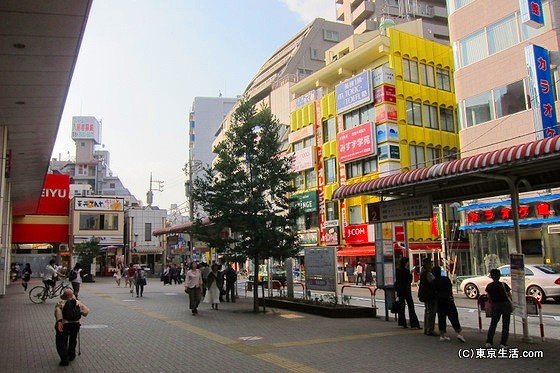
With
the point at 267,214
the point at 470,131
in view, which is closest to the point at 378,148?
the point at 470,131

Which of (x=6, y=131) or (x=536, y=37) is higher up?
(x=536, y=37)

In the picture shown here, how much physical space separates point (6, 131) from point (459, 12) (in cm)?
2464

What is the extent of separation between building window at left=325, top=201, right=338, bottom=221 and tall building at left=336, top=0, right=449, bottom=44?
26035 millimetres

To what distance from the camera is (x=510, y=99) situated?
25.8m

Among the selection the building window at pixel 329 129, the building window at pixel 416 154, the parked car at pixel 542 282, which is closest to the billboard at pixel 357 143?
the building window at pixel 329 129

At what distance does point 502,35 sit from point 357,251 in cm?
1997

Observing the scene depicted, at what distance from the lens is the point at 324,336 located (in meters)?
11.5

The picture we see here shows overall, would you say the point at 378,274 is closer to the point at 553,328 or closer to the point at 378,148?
the point at 553,328

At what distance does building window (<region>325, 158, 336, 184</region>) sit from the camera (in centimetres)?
4512

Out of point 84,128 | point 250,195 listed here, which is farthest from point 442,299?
A: point 84,128

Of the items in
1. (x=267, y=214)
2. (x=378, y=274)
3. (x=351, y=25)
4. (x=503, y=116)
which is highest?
(x=351, y=25)

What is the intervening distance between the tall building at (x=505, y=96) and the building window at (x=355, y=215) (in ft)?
40.5

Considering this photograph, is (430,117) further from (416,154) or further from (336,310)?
(336,310)

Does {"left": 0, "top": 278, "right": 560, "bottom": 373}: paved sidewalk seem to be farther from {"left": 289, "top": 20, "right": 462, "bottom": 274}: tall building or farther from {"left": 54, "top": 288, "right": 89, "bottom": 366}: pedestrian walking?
{"left": 289, "top": 20, "right": 462, "bottom": 274}: tall building
